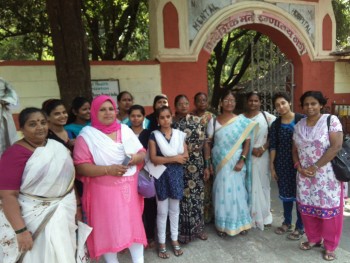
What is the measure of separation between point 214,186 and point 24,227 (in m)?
2.01

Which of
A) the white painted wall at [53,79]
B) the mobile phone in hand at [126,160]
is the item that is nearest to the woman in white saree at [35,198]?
the mobile phone in hand at [126,160]

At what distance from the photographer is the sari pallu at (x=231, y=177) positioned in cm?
323

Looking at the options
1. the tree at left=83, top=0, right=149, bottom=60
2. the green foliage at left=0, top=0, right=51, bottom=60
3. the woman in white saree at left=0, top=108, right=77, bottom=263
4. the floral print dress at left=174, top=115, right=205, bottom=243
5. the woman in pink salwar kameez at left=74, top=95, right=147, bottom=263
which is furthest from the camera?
the tree at left=83, top=0, right=149, bottom=60

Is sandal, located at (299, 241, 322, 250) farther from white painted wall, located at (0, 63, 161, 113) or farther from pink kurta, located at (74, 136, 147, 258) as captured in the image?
white painted wall, located at (0, 63, 161, 113)

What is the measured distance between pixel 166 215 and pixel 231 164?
0.86 metres

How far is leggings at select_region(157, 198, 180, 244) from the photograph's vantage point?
9.68 ft

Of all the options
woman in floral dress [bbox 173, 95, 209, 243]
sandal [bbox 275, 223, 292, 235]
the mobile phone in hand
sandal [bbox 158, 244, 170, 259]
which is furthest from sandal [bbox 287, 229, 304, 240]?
the mobile phone in hand

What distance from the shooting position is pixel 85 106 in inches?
115

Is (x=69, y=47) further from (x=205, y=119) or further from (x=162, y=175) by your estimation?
(x=162, y=175)

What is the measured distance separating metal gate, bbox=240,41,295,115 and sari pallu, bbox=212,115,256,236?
4.08 m

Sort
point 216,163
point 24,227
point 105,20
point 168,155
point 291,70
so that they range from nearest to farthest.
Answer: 1. point 24,227
2. point 168,155
3. point 216,163
4. point 291,70
5. point 105,20

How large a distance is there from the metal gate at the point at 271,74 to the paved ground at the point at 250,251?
4.37m

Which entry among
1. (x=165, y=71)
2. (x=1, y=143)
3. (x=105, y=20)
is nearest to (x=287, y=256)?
(x=1, y=143)

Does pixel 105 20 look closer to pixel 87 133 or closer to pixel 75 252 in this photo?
pixel 87 133
